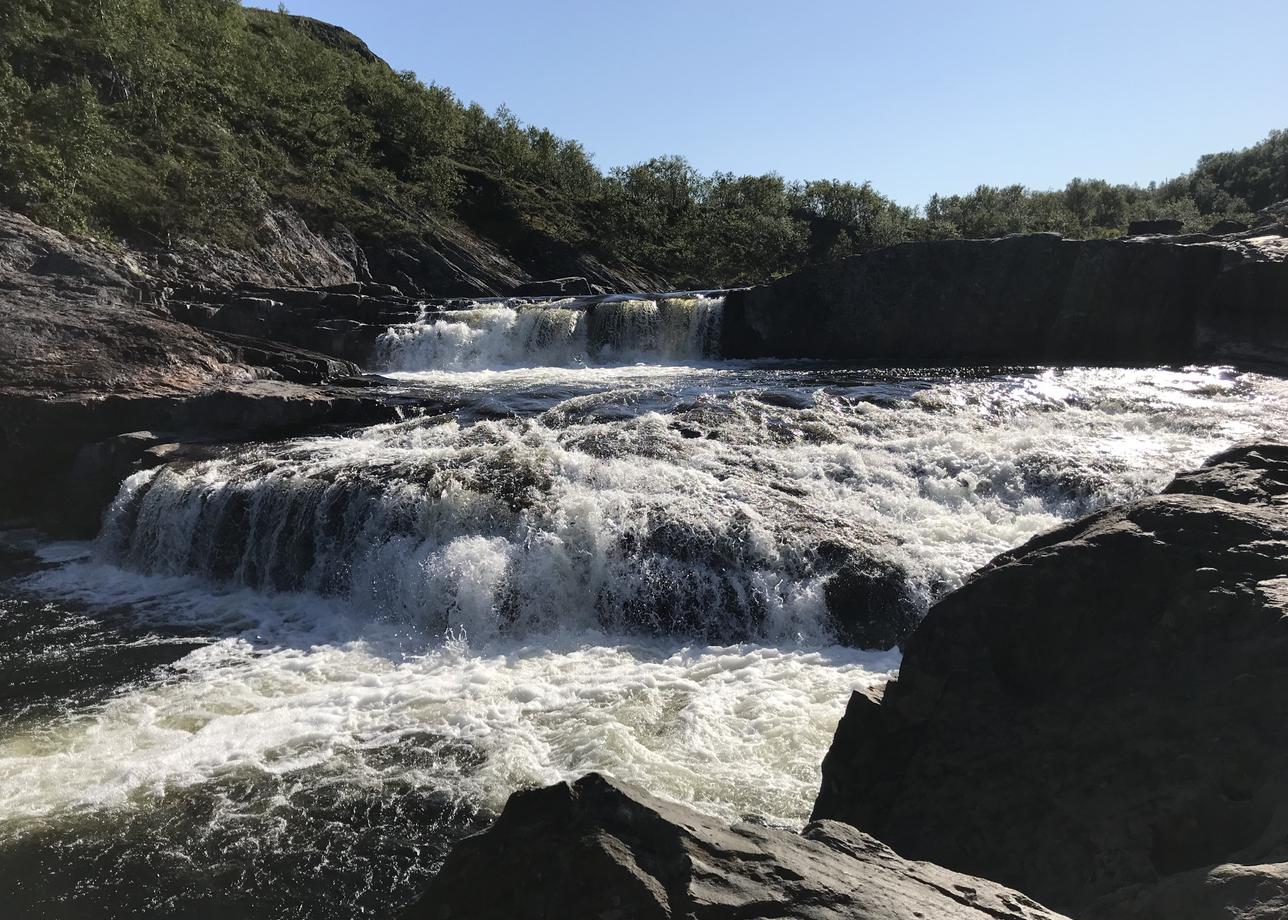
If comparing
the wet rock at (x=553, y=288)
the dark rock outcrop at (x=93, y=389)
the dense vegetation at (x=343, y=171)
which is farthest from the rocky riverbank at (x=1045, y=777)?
the wet rock at (x=553, y=288)

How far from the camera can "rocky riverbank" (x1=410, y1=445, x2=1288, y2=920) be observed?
9.36 feet

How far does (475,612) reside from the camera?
10.0m

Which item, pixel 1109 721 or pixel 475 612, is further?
pixel 475 612

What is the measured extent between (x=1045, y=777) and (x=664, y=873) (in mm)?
2106

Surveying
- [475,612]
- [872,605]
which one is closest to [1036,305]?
[872,605]

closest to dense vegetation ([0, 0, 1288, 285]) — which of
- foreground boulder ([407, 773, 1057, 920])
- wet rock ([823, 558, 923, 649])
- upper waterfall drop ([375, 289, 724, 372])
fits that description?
upper waterfall drop ([375, 289, 724, 372])

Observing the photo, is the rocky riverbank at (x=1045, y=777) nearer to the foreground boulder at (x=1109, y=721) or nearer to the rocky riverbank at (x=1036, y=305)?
the foreground boulder at (x=1109, y=721)

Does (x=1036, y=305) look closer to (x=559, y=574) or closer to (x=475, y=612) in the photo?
(x=559, y=574)

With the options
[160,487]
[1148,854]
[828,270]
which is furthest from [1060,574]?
[828,270]

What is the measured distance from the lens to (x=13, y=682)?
341 inches

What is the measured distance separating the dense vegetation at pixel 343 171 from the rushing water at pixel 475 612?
54.2 feet

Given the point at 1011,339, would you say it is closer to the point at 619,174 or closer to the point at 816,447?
the point at 816,447

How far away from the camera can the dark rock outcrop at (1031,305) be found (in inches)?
804

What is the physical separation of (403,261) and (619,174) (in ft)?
112
